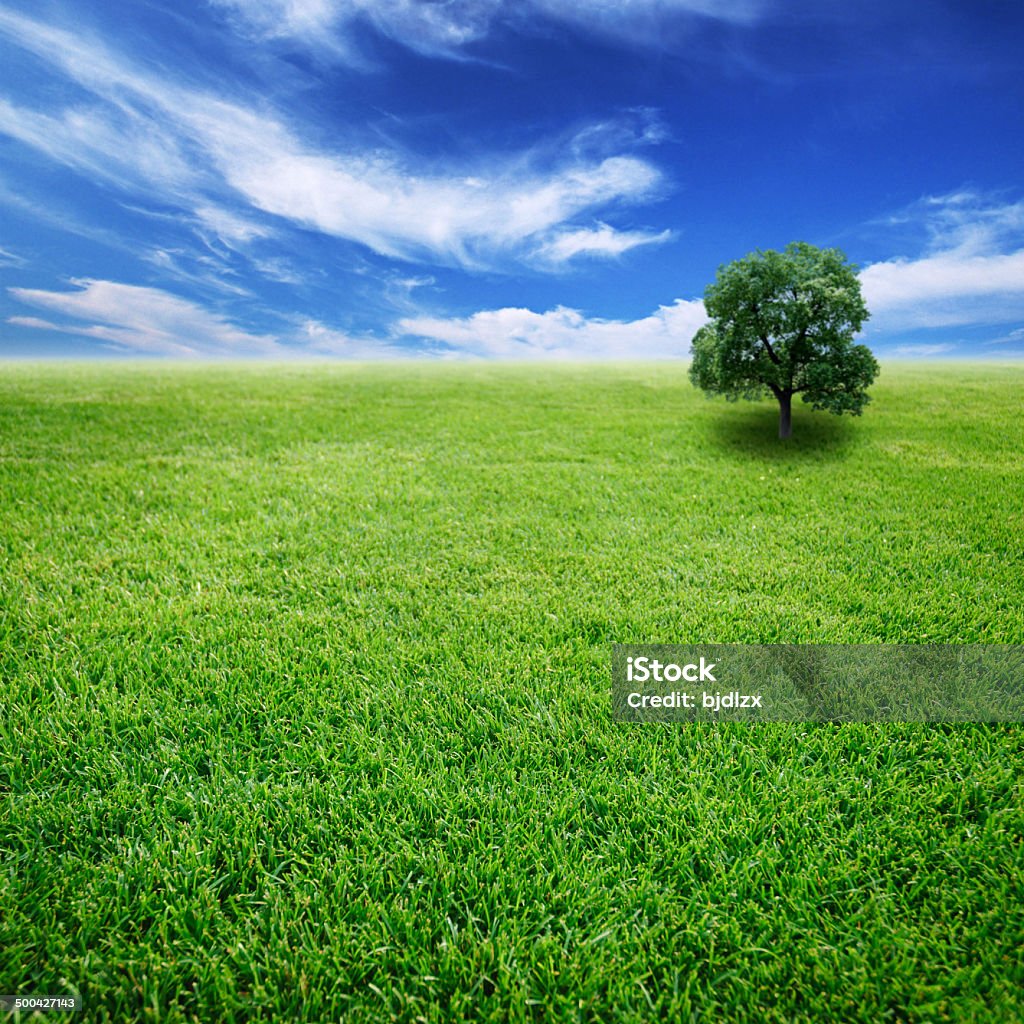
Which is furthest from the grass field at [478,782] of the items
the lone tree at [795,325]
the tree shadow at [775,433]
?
the lone tree at [795,325]

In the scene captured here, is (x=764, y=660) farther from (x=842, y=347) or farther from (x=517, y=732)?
(x=842, y=347)

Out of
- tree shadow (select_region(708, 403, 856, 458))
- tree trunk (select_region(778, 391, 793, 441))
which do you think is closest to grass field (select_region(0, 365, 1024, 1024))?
tree shadow (select_region(708, 403, 856, 458))

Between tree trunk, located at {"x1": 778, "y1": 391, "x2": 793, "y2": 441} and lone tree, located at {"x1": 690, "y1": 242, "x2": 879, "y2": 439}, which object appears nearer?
lone tree, located at {"x1": 690, "y1": 242, "x2": 879, "y2": 439}

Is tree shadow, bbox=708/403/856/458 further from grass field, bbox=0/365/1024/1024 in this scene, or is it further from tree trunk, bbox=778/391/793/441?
grass field, bbox=0/365/1024/1024

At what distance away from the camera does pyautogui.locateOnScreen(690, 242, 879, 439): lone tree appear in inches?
343

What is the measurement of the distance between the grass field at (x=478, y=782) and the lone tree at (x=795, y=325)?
354 centimetres

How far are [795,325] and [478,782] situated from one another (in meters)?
9.38

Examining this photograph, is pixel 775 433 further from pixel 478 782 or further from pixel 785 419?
pixel 478 782

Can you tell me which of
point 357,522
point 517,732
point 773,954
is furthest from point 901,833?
point 357,522

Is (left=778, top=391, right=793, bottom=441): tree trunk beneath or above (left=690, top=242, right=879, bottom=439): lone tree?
beneath

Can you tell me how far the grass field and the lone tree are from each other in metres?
3.54

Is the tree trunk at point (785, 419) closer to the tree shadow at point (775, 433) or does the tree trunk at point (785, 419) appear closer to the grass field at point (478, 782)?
the tree shadow at point (775, 433)

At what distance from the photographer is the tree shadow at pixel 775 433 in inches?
365

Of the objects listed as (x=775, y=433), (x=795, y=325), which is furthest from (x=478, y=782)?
(x=775, y=433)
